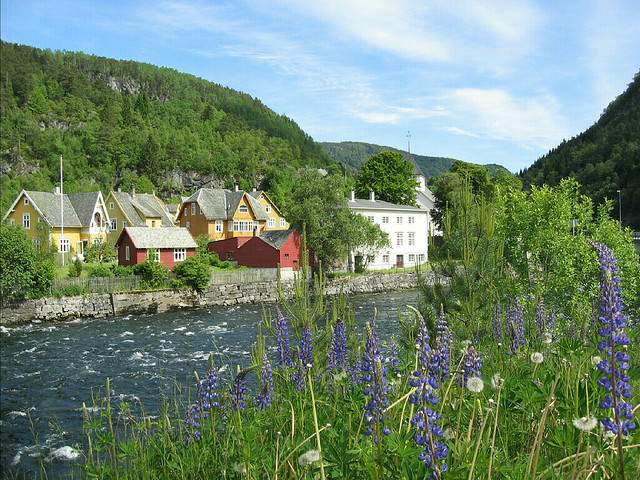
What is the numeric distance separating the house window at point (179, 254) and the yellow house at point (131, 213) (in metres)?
19.6

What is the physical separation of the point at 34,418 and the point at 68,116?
15467cm

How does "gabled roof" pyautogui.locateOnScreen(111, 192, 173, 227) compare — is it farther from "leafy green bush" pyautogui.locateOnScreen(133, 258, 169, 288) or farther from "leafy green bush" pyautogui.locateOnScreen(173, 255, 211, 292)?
"leafy green bush" pyautogui.locateOnScreen(173, 255, 211, 292)

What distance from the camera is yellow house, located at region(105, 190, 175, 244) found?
72.3m

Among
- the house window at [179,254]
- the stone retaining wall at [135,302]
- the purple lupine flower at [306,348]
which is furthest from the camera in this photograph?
the house window at [179,254]

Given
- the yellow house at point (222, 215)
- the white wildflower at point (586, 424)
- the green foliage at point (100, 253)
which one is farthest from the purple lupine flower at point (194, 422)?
the yellow house at point (222, 215)

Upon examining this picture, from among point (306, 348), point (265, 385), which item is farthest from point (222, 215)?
point (265, 385)

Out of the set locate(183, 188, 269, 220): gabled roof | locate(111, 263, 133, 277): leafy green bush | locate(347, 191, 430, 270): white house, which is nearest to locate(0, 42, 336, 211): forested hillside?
locate(183, 188, 269, 220): gabled roof

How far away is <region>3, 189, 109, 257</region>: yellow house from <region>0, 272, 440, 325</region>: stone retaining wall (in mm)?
20624

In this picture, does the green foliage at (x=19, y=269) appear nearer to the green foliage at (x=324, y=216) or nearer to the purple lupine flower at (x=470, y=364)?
the green foliage at (x=324, y=216)

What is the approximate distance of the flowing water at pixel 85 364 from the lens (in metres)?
14.7

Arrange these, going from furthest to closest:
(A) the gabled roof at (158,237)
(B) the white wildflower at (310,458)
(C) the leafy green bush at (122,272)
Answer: (A) the gabled roof at (158,237) < (C) the leafy green bush at (122,272) < (B) the white wildflower at (310,458)

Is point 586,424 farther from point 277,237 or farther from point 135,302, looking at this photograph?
point 277,237

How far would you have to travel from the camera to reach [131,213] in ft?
245

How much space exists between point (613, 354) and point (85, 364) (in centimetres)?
2367
